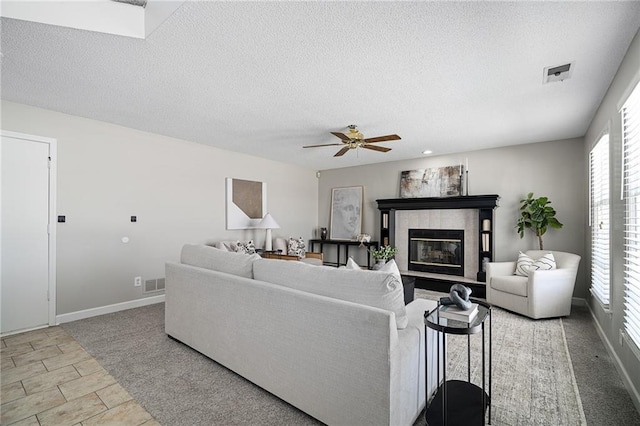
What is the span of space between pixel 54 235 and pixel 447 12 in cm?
443

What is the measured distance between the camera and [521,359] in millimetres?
2576

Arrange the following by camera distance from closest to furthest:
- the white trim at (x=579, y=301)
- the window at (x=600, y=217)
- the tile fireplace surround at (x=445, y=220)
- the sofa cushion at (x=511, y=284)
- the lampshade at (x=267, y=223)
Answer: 1. the window at (x=600, y=217)
2. the sofa cushion at (x=511, y=284)
3. the white trim at (x=579, y=301)
4. the tile fireplace surround at (x=445, y=220)
5. the lampshade at (x=267, y=223)

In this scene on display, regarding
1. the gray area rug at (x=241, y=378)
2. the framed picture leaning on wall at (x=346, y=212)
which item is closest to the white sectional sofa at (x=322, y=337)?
the gray area rug at (x=241, y=378)

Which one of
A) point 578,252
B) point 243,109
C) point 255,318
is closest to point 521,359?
point 255,318

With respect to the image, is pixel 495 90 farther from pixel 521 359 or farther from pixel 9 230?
pixel 9 230

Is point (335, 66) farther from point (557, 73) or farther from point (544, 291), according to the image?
point (544, 291)

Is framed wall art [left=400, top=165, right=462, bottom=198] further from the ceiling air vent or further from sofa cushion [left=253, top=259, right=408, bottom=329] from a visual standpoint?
sofa cushion [left=253, top=259, right=408, bottom=329]

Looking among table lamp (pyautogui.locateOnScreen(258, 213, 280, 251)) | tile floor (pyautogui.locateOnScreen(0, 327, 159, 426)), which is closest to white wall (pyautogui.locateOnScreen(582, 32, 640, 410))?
tile floor (pyautogui.locateOnScreen(0, 327, 159, 426))

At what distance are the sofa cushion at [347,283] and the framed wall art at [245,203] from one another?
331cm

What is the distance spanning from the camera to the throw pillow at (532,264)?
150 inches

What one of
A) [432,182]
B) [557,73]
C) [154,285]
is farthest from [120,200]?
[432,182]

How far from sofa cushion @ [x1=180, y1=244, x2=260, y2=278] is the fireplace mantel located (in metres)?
3.90

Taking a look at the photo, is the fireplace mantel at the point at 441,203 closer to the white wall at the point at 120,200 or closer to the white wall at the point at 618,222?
the white wall at the point at 618,222

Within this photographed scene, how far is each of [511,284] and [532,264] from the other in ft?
1.58
